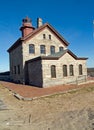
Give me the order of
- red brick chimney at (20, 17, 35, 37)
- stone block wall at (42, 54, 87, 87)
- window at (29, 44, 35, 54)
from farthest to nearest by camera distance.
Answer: red brick chimney at (20, 17, 35, 37) → window at (29, 44, 35, 54) → stone block wall at (42, 54, 87, 87)

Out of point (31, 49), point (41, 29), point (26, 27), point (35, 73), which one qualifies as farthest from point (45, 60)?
point (26, 27)

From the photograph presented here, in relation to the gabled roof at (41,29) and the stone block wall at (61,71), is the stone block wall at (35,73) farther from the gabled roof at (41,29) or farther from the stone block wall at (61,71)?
the gabled roof at (41,29)

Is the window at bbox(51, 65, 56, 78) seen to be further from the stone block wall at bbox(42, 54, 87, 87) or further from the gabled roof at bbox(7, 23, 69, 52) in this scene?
the gabled roof at bbox(7, 23, 69, 52)

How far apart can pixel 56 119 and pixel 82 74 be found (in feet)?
64.1

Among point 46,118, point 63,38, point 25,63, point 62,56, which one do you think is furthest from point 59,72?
point 46,118

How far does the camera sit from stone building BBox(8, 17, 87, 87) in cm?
2436

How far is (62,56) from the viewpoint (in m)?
25.5

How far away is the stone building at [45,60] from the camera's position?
24.4 metres

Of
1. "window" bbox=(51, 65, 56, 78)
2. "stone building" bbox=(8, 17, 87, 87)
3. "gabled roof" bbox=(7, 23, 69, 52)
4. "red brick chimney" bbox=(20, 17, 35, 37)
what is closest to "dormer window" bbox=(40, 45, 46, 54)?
"stone building" bbox=(8, 17, 87, 87)

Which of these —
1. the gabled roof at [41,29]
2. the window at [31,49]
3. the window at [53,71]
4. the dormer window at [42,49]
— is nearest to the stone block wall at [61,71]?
the window at [53,71]

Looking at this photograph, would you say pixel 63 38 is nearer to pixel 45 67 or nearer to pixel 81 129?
pixel 45 67

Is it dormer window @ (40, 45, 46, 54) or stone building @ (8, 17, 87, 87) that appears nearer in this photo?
stone building @ (8, 17, 87, 87)

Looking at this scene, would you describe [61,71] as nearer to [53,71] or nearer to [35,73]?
[53,71]

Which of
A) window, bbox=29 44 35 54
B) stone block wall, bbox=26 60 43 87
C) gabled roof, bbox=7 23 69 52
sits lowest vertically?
stone block wall, bbox=26 60 43 87
